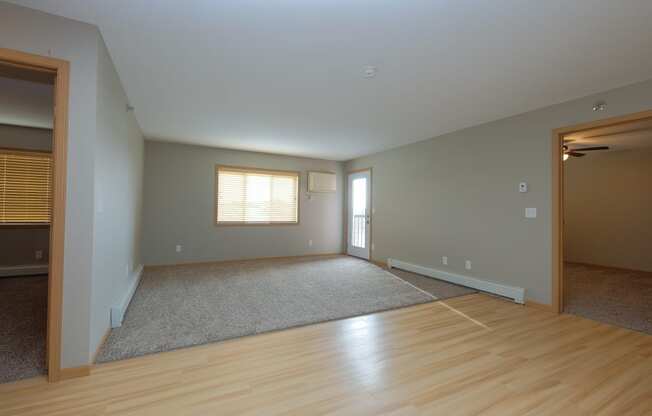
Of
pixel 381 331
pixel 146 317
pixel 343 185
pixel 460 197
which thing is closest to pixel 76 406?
pixel 146 317

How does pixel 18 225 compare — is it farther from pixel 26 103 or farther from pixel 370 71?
pixel 370 71

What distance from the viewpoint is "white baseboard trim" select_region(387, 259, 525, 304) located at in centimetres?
362

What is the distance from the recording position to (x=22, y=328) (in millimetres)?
2611

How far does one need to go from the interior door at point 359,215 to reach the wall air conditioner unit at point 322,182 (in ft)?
1.45

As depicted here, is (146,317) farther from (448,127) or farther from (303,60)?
(448,127)

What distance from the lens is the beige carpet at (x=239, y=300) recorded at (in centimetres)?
253

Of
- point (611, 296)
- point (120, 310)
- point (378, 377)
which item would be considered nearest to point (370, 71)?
point (378, 377)

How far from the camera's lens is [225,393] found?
1.76 m

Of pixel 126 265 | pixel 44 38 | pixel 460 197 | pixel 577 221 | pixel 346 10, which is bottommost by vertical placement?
pixel 126 265

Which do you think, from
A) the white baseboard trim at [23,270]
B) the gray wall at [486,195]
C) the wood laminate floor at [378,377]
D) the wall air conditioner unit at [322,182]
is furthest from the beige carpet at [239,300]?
the wall air conditioner unit at [322,182]

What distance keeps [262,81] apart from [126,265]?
2.75m

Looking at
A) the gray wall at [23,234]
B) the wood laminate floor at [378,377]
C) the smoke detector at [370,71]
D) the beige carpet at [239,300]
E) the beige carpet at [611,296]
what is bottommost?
the wood laminate floor at [378,377]

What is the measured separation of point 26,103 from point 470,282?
20.7ft

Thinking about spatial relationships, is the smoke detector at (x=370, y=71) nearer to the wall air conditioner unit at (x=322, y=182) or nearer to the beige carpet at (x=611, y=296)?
the beige carpet at (x=611, y=296)
